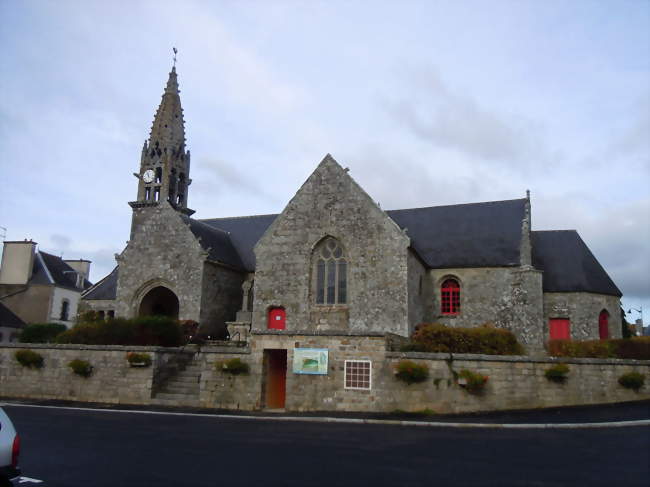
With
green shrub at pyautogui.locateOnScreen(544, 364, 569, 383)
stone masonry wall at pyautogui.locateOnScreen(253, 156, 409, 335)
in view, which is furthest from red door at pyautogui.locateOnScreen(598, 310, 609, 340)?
green shrub at pyautogui.locateOnScreen(544, 364, 569, 383)

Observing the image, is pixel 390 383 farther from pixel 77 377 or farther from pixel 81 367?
pixel 77 377

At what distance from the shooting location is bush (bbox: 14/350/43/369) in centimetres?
1969

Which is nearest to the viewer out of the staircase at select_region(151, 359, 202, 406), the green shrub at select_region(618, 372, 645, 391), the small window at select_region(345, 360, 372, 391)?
the green shrub at select_region(618, 372, 645, 391)

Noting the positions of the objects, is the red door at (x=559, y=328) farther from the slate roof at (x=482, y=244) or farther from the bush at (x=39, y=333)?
the bush at (x=39, y=333)

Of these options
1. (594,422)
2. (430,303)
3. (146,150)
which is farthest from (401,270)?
(146,150)

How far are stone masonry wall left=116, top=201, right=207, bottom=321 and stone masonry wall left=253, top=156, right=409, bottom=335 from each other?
345cm

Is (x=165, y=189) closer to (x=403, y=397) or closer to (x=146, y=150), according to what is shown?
(x=146, y=150)

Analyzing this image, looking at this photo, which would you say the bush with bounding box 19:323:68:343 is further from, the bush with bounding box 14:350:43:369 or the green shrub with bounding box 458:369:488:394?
the green shrub with bounding box 458:369:488:394

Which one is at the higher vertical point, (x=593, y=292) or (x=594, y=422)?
(x=593, y=292)

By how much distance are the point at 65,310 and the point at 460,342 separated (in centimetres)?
3775

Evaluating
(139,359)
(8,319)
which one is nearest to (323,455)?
(139,359)

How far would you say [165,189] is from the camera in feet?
108

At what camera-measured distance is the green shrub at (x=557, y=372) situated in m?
15.3

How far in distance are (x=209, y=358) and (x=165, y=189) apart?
17880mm
